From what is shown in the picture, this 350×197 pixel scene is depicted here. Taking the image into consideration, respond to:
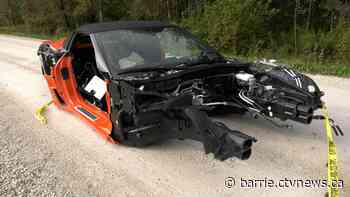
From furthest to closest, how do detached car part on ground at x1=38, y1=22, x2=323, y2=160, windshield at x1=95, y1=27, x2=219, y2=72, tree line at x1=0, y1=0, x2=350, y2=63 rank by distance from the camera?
tree line at x1=0, y1=0, x2=350, y2=63, windshield at x1=95, y1=27, x2=219, y2=72, detached car part on ground at x1=38, y1=22, x2=323, y2=160

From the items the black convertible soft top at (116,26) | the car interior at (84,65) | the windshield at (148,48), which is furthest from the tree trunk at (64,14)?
the windshield at (148,48)

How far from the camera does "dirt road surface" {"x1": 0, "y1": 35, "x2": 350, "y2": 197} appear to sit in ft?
8.38

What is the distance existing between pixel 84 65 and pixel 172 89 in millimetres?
2126

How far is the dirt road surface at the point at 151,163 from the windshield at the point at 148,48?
929mm

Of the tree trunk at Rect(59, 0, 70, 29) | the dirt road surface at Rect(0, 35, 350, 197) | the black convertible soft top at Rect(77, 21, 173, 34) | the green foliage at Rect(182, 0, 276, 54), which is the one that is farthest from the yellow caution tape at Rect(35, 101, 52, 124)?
the tree trunk at Rect(59, 0, 70, 29)

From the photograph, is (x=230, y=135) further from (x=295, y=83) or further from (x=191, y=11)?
(x=191, y=11)

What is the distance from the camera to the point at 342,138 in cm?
328

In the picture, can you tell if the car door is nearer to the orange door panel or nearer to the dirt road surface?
the orange door panel

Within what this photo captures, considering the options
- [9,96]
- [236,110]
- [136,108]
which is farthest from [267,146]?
[9,96]

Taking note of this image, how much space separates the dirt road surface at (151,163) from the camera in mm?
2553

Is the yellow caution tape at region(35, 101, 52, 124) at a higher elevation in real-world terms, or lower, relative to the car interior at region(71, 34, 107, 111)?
lower

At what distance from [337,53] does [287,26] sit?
179 inches

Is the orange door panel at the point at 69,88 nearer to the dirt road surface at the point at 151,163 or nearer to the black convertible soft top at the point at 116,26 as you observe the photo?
the dirt road surface at the point at 151,163

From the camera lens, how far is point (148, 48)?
3510 mm
